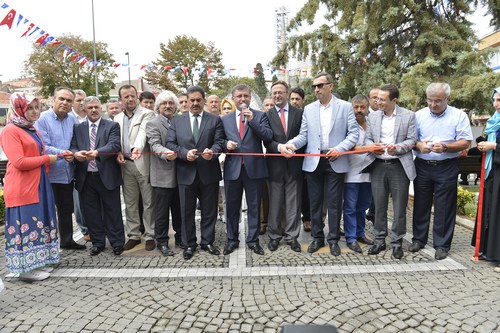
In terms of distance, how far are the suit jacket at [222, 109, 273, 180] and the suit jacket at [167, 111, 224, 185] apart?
0.17m

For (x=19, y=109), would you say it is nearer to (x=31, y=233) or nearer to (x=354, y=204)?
(x=31, y=233)

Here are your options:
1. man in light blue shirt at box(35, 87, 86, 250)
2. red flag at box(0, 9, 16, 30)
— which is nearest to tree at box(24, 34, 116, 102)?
red flag at box(0, 9, 16, 30)

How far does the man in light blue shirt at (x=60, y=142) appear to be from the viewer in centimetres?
506

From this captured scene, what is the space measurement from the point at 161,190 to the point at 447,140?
3873 mm

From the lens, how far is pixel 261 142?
5227 millimetres

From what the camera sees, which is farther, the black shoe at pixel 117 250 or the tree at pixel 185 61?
the tree at pixel 185 61

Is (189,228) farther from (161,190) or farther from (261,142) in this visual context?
(261,142)

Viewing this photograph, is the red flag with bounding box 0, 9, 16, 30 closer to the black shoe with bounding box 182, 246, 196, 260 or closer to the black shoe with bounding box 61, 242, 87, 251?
the black shoe with bounding box 61, 242, 87, 251

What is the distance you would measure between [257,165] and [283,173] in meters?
0.43

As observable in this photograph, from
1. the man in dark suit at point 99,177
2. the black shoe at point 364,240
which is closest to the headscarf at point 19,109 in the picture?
the man in dark suit at point 99,177

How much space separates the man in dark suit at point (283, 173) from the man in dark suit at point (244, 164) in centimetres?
16

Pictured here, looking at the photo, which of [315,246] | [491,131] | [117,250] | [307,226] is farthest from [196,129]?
[491,131]

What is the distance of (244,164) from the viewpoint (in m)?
5.09

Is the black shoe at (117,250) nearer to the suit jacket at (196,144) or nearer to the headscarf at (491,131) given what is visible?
the suit jacket at (196,144)
